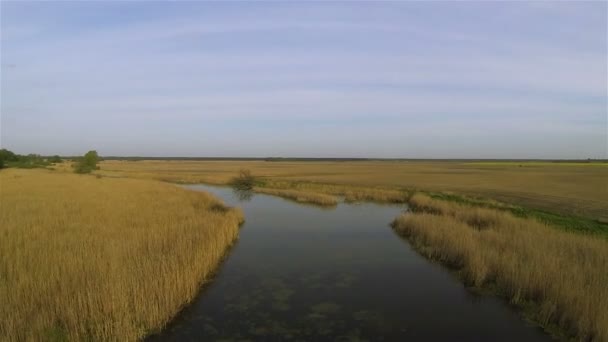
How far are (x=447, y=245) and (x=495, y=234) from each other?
2.15 m

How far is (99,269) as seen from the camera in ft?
29.9

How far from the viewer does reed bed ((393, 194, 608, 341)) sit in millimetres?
7789

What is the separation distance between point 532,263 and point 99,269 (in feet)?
39.7

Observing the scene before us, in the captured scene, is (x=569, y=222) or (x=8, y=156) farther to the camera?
(x=8, y=156)

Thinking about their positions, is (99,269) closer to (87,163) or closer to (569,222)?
(569,222)

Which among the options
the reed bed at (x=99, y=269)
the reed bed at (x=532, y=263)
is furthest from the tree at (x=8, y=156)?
the reed bed at (x=532, y=263)

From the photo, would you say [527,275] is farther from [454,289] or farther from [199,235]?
[199,235]

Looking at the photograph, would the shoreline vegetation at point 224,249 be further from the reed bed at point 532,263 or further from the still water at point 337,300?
the still water at point 337,300

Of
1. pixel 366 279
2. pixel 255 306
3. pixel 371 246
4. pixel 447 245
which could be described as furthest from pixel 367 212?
pixel 255 306

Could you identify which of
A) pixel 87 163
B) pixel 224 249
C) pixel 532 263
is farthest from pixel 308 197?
pixel 87 163

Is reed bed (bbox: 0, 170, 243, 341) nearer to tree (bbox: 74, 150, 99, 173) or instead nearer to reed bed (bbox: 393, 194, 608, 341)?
reed bed (bbox: 393, 194, 608, 341)

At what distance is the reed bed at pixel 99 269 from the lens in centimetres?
671

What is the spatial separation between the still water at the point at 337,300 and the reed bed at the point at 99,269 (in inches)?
28.3

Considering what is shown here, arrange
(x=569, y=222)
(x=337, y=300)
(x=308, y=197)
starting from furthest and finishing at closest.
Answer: (x=308, y=197) < (x=569, y=222) < (x=337, y=300)
